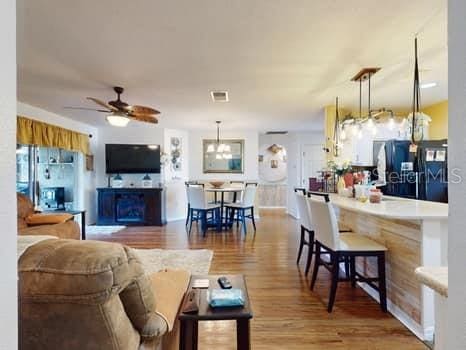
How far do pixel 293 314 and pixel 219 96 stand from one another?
3.06 metres

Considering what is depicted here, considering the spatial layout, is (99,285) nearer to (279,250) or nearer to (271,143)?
(279,250)

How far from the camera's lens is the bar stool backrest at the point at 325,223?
2820 millimetres

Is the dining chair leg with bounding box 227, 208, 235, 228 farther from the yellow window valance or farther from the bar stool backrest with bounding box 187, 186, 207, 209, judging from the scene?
the yellow window valance

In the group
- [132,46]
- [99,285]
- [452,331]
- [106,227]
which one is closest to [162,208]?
[106,227]

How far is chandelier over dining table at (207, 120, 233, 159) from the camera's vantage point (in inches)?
301

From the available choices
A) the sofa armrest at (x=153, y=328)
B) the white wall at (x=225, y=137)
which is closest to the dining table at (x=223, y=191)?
the white wall at (x=225, y=137)

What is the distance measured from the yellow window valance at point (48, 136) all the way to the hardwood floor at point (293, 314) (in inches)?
109

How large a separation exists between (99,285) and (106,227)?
256 inches

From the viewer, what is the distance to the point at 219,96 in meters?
4.60

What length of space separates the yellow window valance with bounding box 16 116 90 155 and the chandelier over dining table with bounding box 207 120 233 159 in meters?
2.93

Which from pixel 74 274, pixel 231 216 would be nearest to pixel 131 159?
pixel 231 216

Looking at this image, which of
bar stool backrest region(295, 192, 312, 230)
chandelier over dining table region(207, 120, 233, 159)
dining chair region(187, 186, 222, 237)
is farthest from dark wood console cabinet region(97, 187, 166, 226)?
bar stool backrest region(295, 192, 312, 230)

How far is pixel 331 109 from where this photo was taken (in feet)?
17.5

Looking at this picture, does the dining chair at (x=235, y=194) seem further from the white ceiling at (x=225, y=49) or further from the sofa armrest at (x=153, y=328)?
the sofa armrest at (x=153, y=328)
